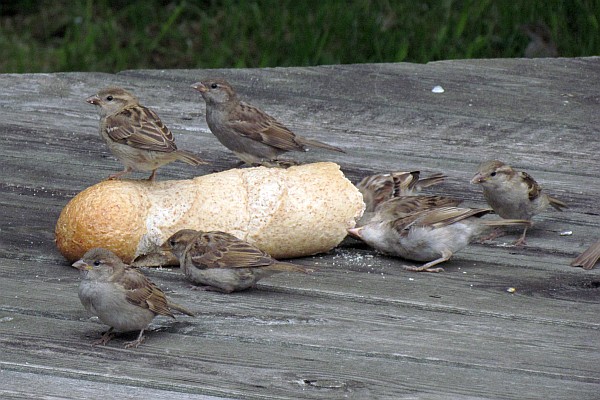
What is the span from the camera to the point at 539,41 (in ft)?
25.7

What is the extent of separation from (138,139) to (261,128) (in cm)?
105

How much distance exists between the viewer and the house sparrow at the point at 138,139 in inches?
177

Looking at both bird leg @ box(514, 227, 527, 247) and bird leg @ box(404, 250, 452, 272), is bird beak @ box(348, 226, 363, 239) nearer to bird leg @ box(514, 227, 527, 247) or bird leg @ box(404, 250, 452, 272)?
bird leg @ box(404, 250, 452, 272)

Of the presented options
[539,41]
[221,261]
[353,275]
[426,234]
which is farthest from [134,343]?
[539,41]

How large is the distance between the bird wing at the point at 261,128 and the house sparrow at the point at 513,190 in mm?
933

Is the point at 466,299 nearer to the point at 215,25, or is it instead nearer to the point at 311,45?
the point at 311,45

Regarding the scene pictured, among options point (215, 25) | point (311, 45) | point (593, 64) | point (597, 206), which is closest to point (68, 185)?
point (597, 206)

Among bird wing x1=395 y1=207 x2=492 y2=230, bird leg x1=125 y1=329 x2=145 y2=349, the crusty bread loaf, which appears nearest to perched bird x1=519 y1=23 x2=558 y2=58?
bird wing x1=395 y1=207 x2=492 y2=230

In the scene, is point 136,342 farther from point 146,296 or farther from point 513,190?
point 513,190

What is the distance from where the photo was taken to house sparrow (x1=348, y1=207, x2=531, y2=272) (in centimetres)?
411

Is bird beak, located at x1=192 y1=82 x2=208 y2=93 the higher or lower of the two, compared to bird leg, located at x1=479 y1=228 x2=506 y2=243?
higher

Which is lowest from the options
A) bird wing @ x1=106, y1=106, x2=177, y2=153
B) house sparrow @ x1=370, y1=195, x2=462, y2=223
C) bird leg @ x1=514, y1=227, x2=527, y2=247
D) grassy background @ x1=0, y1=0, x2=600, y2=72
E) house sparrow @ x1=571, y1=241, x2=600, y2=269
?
grassy background @ x1=0, y1=0, x2=600, y2=72

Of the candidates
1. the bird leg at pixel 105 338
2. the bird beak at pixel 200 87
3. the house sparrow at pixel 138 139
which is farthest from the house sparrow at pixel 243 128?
the bird leg at pixel 105 338

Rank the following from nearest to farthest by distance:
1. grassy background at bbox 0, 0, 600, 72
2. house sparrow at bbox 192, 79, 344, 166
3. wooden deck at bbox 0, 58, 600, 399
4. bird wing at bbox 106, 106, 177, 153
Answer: wooden deck at bbox 0, 58, 600, 399
bird wing at bbox 106, 106, 177, 153
house sparrow at bbox 192, 79, 344, 166
grassy background at bbox 0, 0, 600, 72
